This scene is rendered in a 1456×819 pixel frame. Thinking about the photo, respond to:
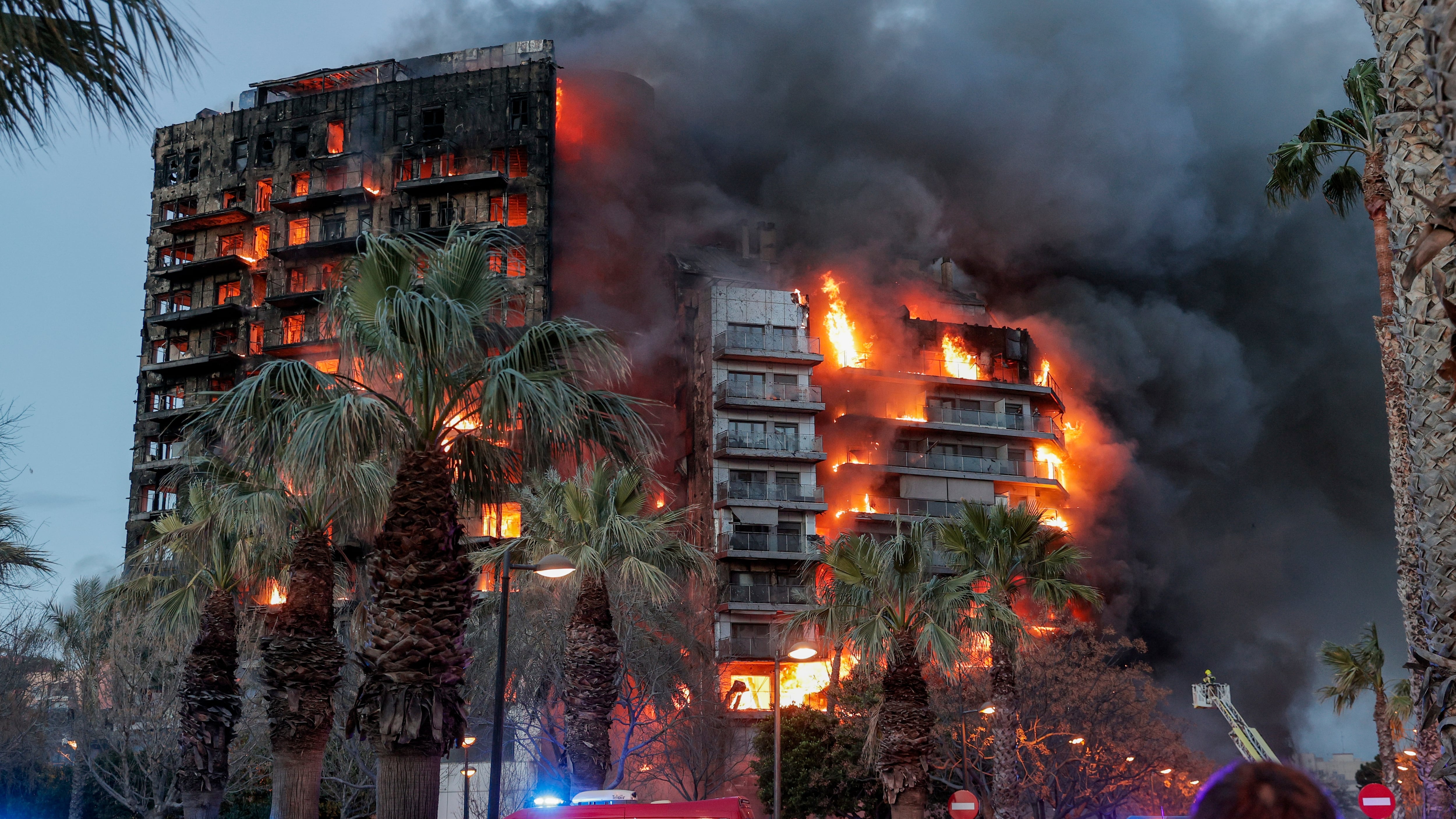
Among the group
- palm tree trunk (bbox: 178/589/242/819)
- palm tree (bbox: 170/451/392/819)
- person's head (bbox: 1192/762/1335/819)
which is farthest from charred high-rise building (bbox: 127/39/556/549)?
person's head (bbox: 1192/762/1335/819)

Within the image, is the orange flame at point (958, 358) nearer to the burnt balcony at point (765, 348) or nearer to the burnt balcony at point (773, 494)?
the burnt balcony at point (765, 348)

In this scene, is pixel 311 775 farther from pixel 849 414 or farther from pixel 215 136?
pixel 215 136

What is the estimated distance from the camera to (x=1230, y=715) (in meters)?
79.2

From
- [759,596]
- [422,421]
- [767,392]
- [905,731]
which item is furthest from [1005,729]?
[767,392]

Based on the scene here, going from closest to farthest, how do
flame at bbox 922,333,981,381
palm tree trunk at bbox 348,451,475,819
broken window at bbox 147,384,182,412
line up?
palm tree trunk at bbox 348,451,475,819, broken window at bbox 147,384,182,412, flame at bbox 922,333,981,381

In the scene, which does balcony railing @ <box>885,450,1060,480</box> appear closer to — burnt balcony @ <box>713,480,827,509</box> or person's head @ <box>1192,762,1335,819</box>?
burnt balcony @ <box>713,480,827,509</box>

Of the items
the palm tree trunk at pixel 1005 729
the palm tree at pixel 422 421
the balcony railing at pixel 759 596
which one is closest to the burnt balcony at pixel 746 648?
the balcony railing at pixel 759 596

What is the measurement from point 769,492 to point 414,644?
5864 cm

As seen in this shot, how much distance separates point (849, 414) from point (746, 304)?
1001cm

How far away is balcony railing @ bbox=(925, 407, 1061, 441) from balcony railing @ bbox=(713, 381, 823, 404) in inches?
369

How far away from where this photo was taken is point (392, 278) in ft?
58.6

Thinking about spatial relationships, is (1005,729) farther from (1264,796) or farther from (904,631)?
(1264,796)

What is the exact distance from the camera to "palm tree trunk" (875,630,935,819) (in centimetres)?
3180

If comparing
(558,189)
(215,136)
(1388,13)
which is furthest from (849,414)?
(1388,13)
